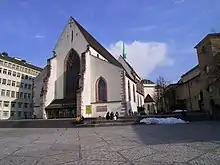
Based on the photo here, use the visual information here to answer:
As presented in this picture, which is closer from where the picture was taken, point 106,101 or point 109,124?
point 109,124

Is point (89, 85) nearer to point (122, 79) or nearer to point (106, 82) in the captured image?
point (106, 82)

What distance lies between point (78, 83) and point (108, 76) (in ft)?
18.3

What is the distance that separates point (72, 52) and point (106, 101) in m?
12.3

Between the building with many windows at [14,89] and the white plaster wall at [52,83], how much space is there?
3259cm

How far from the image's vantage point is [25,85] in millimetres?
73812

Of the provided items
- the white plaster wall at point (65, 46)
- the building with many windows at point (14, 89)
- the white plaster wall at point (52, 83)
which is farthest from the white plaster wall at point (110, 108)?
the building with many windows at point (14, 89)

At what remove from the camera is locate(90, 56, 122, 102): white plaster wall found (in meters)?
36.3

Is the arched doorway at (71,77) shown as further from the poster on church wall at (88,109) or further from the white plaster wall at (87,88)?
the poster on church wall at (88,109)

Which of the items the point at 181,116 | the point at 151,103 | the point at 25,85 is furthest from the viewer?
the point at 151,103

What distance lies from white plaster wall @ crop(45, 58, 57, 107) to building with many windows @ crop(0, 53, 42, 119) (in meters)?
32.6

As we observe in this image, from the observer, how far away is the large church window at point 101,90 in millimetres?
36750

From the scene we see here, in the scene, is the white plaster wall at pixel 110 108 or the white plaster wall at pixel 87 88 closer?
the white plaster wall at pixel 87 88

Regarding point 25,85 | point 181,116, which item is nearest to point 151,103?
point 25,85

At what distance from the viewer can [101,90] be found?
37.2 meters
